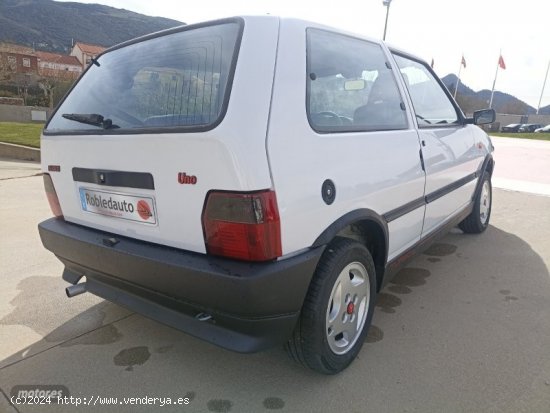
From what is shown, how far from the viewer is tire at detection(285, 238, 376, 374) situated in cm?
183

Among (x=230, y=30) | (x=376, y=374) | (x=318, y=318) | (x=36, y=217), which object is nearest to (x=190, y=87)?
(x=230, y=30)

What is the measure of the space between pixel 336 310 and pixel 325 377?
368 mm

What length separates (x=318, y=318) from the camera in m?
1.83

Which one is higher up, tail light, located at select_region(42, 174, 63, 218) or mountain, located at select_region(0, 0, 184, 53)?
mountain, located at select_region(0, 0, 184, 53)

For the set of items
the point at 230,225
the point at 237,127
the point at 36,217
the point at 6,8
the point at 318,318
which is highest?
the point at 6,8

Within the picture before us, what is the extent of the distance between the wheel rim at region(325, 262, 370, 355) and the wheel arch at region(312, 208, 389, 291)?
194 mm

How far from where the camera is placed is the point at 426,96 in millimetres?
3098

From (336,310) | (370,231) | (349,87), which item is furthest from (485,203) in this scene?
(336,310)

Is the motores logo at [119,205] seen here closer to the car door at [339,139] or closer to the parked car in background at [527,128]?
the car door at [339,139]

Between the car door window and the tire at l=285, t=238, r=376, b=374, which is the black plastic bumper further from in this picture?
the car door window

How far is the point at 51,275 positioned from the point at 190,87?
2373 millimetres

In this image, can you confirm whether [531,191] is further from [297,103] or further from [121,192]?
[121,192]

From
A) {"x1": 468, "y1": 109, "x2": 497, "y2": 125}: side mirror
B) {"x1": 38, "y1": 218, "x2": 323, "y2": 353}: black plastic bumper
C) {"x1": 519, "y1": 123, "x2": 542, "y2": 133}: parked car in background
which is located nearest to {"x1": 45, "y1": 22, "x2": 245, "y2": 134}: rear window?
{"x1": 38, "y1": 218, "x2": 323, "y2": 353}: black plastic bumper

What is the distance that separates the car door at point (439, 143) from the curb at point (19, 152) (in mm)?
10389
